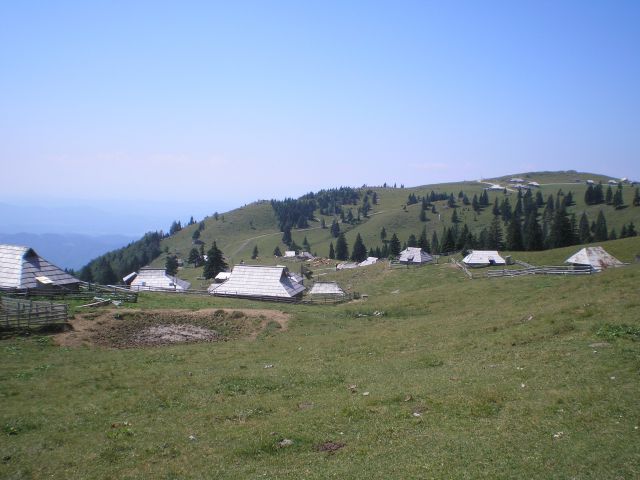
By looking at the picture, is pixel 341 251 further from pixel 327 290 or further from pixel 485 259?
pixel 327 290

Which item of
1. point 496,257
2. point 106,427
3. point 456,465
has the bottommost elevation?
point 106,427

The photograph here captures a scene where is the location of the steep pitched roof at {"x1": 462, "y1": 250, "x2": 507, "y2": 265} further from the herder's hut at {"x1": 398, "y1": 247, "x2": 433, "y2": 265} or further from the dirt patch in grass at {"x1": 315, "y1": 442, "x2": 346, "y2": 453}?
the dirt patch in grass at {"x1": 315, "y1": 442, "x2": 346, "y2": 453}

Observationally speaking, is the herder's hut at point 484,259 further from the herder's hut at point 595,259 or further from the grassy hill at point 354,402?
the grassy hill at point 354,402

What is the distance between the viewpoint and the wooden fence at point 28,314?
103 feet

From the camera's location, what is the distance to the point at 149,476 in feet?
44.3

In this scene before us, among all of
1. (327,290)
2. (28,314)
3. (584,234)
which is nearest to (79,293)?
(28,314)

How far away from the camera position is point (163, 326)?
37.3m

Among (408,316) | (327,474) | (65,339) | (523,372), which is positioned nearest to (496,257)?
(408,316)

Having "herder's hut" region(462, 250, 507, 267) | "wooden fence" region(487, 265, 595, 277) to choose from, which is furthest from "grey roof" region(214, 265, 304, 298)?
"herder's hut" region(462, 250, 507, 267)

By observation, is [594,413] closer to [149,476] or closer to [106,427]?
[149,476]

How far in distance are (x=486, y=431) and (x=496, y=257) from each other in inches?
2843

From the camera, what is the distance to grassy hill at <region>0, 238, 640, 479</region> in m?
13.1

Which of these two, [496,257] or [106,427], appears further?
[496,257]

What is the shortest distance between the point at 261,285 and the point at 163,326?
23.2 metres
